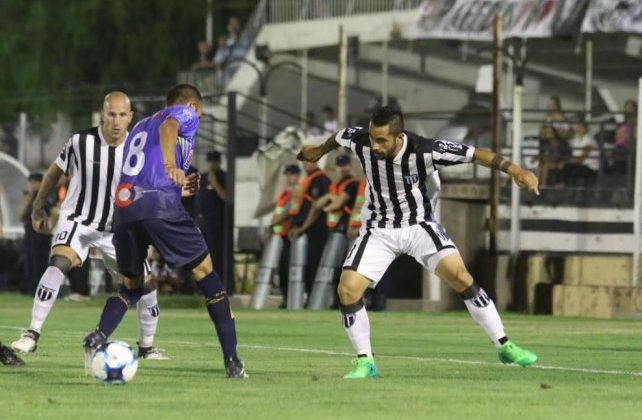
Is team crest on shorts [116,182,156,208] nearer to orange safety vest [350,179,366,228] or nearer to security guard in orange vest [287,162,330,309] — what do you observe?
orange safety vest [350,179,366,228]

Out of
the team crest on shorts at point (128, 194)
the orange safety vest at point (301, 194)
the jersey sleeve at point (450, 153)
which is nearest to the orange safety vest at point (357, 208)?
the orange safety vest at point (301, 194)

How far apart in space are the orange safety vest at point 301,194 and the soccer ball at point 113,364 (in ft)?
45.2

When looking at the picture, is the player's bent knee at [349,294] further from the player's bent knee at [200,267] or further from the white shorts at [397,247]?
the player's bent knee at [200,267]

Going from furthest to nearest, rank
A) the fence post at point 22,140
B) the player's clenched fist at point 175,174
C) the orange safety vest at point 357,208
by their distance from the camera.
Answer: the fence post at point 22,140 → the orange safety vest at point 357,208 → the player's clenched fist at point 175,174

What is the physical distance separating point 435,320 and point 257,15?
64.7 ft

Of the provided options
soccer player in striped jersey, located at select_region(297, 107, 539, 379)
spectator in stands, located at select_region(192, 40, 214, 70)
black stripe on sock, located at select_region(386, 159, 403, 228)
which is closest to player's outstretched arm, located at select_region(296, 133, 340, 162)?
soccer player in striped jersey, located at select_region(297, 107, 539, 379)

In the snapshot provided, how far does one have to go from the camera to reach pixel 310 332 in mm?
20422

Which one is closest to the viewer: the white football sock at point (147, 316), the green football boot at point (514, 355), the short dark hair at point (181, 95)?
the short dark hair at point (181, 95)

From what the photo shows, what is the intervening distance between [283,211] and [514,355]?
13276 millimetres

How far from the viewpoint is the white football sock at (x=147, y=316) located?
1552 cm

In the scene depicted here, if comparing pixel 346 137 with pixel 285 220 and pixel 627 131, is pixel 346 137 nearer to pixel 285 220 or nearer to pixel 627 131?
pixel 285 220

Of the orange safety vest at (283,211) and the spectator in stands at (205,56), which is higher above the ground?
the spectator in stands at (205,56)

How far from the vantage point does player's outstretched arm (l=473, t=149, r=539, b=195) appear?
1334 cm

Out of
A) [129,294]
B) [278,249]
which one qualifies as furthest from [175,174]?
[278,249]
